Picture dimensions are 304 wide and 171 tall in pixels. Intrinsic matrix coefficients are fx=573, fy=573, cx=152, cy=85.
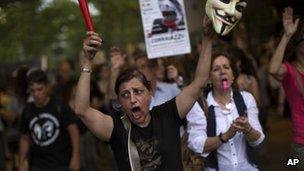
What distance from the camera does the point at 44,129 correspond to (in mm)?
5809

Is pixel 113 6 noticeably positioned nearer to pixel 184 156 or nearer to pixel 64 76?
pixel 64 76

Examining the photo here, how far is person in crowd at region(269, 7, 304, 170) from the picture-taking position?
432 cm

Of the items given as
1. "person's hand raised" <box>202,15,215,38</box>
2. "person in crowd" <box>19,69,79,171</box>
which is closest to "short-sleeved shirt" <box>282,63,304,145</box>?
"person's hand raised" <box>202,15,215,38</box>

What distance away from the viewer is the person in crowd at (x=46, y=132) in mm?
5789

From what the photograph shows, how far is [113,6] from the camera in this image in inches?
1077

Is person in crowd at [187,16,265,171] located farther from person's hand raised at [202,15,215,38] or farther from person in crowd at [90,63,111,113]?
person in crowd at [90,63,111,113]

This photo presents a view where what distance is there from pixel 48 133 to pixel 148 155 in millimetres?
2558

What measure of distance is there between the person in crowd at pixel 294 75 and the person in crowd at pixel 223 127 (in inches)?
12.6

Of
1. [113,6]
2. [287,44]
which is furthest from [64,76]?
[113,6]

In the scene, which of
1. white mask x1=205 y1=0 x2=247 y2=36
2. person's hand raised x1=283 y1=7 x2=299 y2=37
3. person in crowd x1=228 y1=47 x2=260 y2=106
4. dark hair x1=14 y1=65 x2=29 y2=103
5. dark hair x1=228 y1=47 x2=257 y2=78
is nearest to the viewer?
white mask x1=205 y1=0 x2=247 y2=36

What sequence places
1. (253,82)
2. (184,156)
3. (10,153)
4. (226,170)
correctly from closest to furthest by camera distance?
(226,170)
(184,156)
(253,82)
(10,153)

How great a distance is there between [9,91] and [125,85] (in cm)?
696

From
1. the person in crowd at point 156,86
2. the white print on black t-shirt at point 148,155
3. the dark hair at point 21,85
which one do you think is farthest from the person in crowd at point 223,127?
the dark hair at point 21,85

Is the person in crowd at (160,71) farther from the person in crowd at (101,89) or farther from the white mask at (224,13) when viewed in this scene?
the white mask at (224,13)
